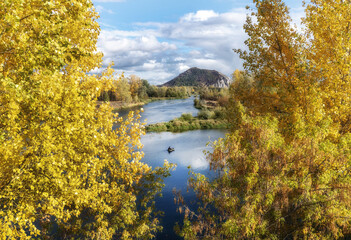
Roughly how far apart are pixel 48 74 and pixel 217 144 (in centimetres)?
659

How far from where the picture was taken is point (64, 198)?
704cm

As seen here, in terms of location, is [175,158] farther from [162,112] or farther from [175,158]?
[162,112]

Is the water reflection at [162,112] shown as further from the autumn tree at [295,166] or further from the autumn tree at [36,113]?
the autumn tree at [36,113]

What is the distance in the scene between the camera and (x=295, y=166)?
912 cm

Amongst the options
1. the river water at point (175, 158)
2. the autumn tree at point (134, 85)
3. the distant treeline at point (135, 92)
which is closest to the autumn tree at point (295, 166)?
the river water at point (175, 158)

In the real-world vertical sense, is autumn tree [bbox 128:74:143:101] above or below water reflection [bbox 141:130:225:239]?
above

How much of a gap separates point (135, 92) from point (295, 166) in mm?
111851

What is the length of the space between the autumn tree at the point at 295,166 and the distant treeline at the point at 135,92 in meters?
57.7

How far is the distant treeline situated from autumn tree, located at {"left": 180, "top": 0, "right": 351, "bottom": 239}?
57.7m

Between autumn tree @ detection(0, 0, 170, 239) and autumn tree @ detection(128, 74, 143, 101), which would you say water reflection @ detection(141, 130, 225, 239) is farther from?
autumn tree @ detection(128, 74, 143, 101)

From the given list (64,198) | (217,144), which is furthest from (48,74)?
(217,144)

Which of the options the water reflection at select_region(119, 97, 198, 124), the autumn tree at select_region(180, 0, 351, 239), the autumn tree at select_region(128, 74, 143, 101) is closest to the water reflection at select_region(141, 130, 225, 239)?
the autumn tree at select_region(180, 0, 351, 239)

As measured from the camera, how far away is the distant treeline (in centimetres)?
9281

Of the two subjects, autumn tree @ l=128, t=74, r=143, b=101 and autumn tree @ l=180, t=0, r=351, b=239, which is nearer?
autumn tree @ l=180, t=0, r=351, b=239
